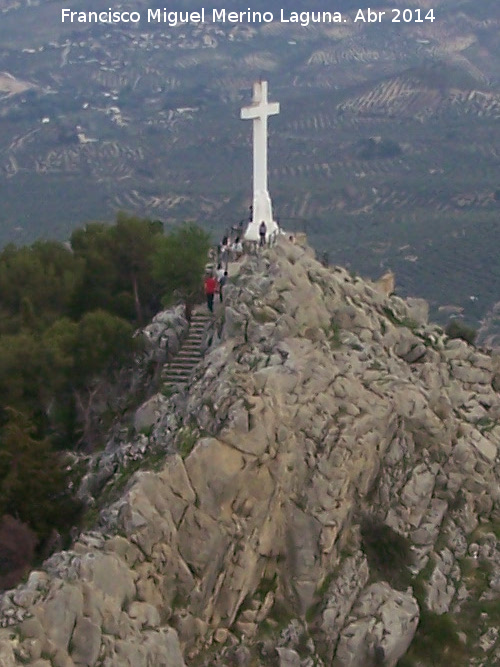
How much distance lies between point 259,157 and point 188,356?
697 centimetres

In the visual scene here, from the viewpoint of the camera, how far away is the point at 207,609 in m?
26.2

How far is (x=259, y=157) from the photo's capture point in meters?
36.5

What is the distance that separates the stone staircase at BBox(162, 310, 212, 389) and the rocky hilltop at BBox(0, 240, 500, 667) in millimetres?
896

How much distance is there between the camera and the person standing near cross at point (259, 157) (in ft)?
119

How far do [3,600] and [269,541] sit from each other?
6801 mm

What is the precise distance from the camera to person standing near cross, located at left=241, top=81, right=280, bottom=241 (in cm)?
3634

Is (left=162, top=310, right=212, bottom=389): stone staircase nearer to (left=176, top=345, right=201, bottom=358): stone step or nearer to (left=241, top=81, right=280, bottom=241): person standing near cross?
(left=176, top=345, right=201, bottom=358): stone step

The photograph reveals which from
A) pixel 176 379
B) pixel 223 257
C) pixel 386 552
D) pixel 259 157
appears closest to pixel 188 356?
pixel 176 379

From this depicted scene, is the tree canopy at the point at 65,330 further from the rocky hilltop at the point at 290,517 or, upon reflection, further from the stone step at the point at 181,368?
the stone step at the point at 181,368

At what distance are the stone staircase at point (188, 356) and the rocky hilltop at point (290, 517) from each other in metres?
0.90

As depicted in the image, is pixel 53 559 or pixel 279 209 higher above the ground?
pixel 53 559

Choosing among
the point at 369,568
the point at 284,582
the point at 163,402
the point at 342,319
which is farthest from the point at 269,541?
the point at 342,319

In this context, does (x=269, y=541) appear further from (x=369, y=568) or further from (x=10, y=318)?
(x=10, y=318)

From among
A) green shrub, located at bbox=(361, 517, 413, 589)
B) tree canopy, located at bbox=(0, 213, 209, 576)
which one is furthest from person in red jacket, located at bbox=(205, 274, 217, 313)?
green shrub, located at bbox=(361, 517, 413, 589)
